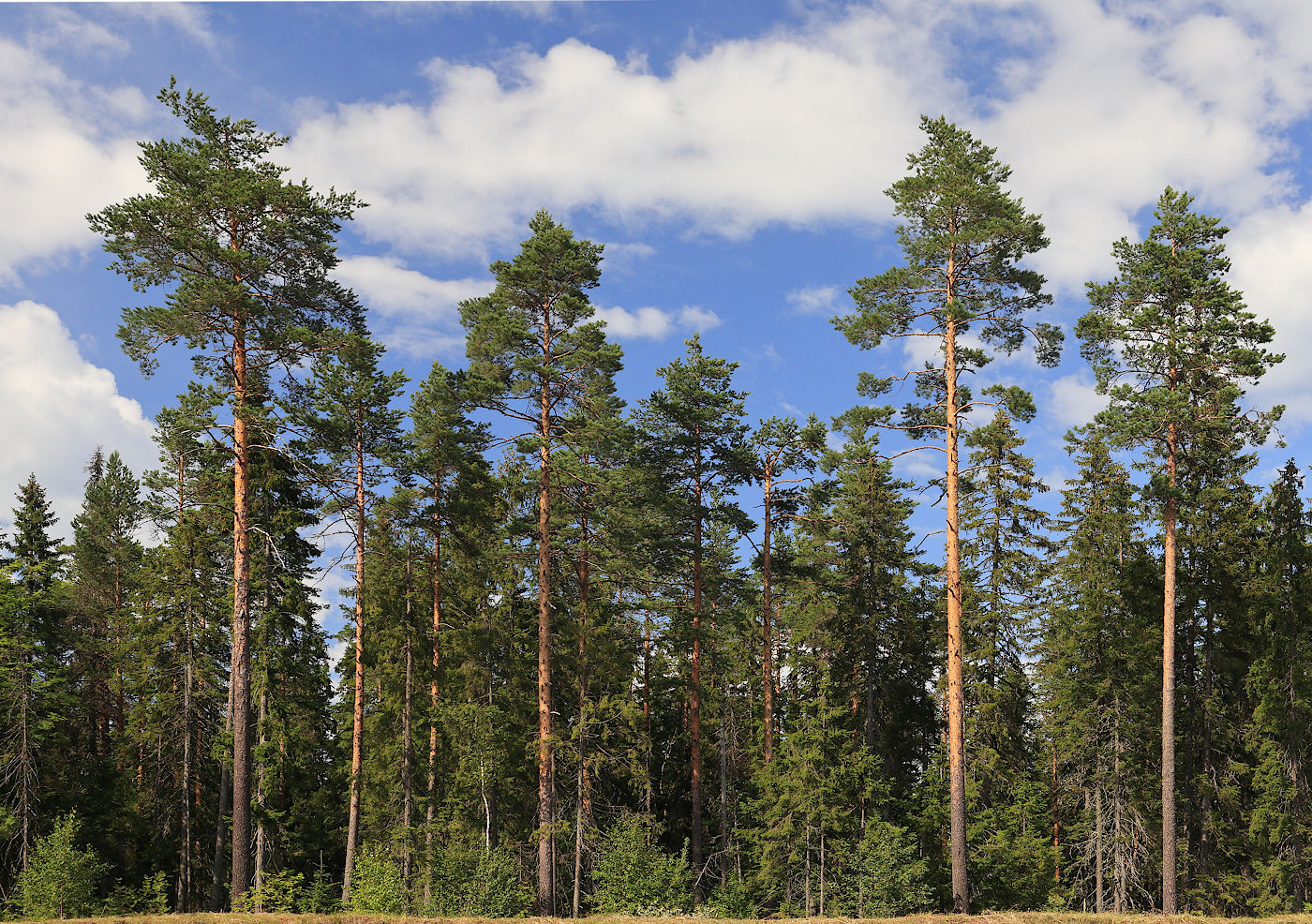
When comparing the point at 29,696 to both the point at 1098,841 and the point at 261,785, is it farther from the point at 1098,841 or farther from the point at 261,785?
the point at 1098,841

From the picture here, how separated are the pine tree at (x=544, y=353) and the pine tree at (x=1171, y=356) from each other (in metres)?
13.8

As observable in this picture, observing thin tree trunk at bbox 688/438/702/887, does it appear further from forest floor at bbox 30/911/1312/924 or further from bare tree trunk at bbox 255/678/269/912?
bare tree trunk at bbox 255/678/269/912

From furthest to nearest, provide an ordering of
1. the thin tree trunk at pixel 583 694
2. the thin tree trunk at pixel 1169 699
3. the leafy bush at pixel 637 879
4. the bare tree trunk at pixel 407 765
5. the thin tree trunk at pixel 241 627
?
1. the thin tree trunk at pixel 583 694
2. the bare tree trunk at pixel 407 765
3. the thin tree trunk at pixel 1169 699
4. the leafy bush at pixel 637 879
5. the thin tree trunk at pixel 241 627

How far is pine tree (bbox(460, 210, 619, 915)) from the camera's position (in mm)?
22875

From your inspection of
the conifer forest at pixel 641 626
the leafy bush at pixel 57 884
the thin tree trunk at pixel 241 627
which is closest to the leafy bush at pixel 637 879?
the conifer forest at pixel 641 626

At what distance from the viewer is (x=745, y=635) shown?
38.6 metres

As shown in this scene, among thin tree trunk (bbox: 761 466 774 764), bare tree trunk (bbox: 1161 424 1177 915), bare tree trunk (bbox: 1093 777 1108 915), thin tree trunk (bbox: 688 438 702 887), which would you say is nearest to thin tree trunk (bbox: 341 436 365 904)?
thin tree trunk (bbox: 688 438 702 887)

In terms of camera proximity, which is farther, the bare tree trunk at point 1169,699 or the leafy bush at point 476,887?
the bare tree trunk at point 1169,699

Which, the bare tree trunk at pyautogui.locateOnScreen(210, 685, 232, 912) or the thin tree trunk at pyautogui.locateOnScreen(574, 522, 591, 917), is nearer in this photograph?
the bare tree trunk at pyautogui.locateOnScreen(210, 685, 232, 912)

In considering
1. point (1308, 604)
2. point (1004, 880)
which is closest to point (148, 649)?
point (1004, 880)

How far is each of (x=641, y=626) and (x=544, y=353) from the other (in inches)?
636

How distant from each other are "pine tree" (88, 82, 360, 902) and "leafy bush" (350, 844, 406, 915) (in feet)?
9.67

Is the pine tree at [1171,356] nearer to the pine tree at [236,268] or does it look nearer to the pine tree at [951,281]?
the pine tree at [951,281]

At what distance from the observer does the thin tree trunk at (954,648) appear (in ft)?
67.7
